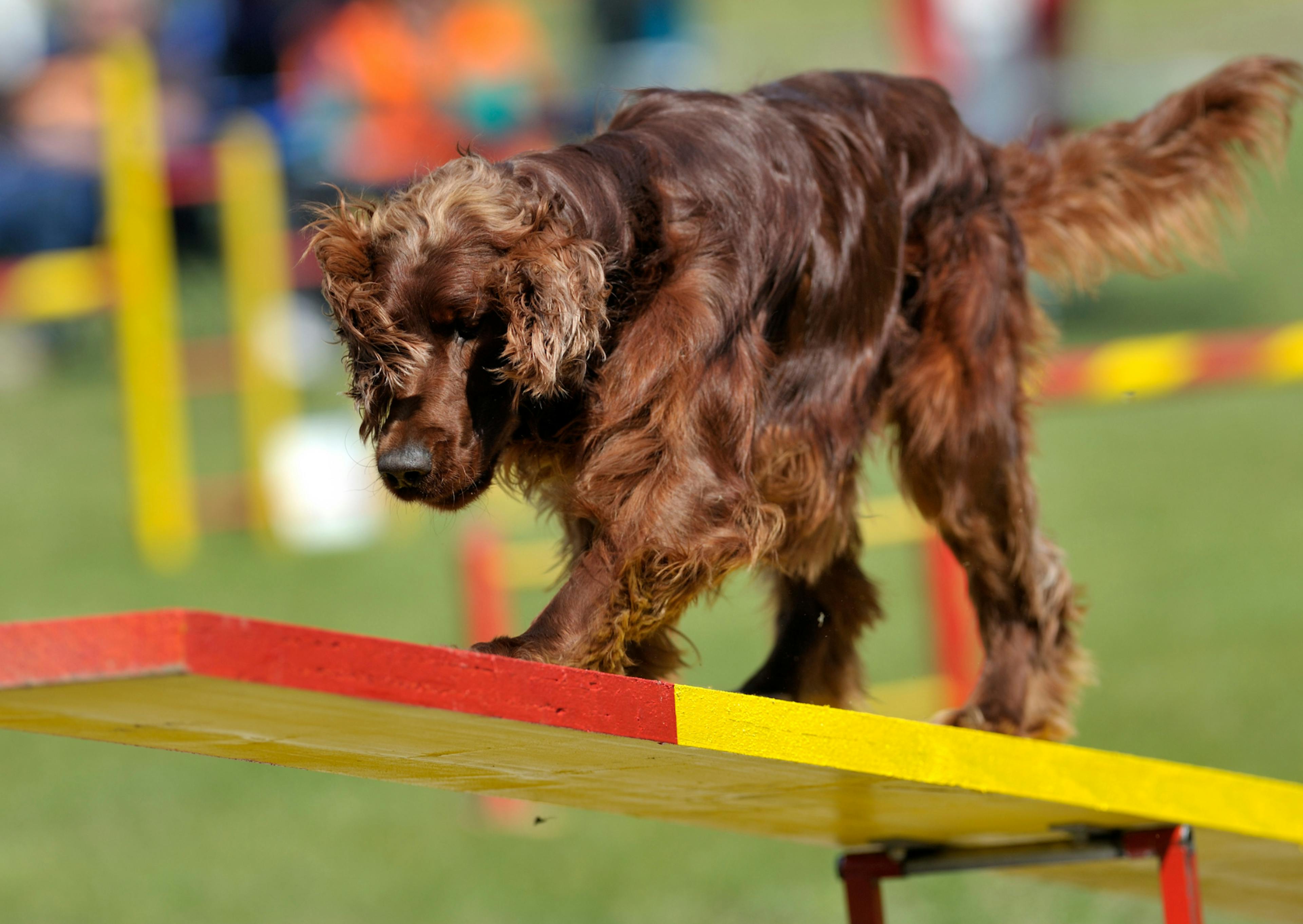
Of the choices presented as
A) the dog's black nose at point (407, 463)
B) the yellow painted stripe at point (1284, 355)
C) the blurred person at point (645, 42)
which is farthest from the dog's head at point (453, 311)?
the blurred person at point (645, 42)

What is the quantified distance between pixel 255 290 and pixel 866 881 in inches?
302

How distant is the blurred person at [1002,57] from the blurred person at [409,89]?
316 cm

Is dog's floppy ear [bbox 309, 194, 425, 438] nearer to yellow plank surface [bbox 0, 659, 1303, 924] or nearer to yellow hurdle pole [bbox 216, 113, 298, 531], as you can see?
yellow plank surface [bbox 0, 659, 1303, 924]

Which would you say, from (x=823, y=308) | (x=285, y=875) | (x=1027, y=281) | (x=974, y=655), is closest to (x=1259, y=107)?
(x=1027, y=281)

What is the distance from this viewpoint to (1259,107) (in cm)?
414

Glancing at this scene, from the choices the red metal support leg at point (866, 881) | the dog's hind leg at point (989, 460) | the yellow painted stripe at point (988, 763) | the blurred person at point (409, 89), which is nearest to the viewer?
the yellow painted stripe at point (988, 763)

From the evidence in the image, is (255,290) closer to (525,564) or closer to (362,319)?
(525,564)

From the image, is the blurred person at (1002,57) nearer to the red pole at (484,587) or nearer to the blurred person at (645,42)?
the blurred person at (645,42)

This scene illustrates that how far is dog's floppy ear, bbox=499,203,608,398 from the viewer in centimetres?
274

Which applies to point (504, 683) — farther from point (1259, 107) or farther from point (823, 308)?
point (1259, 107)

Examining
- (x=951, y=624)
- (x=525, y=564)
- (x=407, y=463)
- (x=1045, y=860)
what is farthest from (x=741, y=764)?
(x=525, y=564)

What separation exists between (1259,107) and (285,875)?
4430 millimetres

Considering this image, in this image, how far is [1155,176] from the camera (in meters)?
4.17

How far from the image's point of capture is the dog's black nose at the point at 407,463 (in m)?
2.71
